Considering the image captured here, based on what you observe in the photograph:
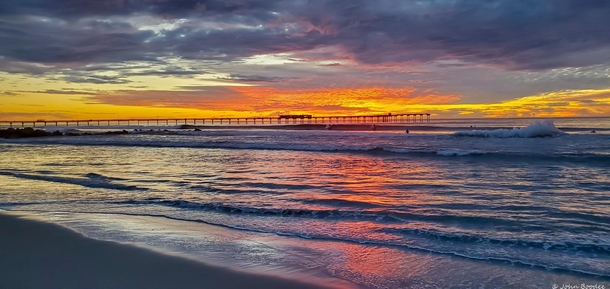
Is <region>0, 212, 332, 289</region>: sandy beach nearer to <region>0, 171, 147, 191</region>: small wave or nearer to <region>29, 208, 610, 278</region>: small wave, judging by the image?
<region>29, 208, 610, 278</region>: small wave

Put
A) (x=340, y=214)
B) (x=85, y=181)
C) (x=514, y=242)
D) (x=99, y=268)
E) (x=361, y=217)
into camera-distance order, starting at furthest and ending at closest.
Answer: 1. (x=85, y=181)
2. (x=340, y=214)
3. (x=361, y=217)
4. (x=514, y=242)
5. (x=99, y=268)

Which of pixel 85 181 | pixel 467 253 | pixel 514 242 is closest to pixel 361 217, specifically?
pixel 467 253

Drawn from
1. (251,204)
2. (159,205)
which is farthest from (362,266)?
(159,205)

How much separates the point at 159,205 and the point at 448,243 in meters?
6.17

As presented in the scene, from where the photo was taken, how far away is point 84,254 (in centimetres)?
562

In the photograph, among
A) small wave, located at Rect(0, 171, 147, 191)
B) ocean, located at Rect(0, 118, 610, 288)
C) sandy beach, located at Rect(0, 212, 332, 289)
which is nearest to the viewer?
sandy beach, located at Rect(0, 212, 332, 289)

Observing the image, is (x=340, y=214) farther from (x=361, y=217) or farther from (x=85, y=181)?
(x=85, y=181)

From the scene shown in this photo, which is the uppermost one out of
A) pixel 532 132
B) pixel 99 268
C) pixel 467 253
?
pixel 532 132

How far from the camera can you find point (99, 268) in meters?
5.10

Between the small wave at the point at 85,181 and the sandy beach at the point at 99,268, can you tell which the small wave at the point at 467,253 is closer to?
the sandy beach at the point at 99,268

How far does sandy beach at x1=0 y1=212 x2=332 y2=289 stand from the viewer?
4648 mm

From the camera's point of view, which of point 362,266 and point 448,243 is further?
point 448,243

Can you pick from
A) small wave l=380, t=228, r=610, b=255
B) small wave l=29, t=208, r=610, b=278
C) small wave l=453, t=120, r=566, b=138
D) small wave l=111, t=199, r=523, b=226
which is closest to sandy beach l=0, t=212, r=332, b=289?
small wave l=29, t=208, r=610, b=278

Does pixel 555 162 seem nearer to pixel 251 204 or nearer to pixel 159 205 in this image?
pixel 251 204
